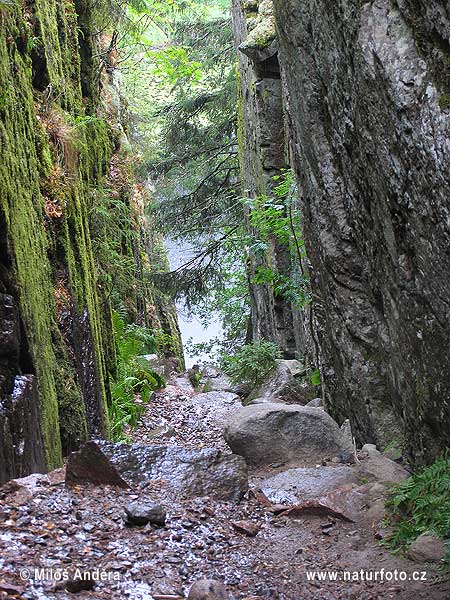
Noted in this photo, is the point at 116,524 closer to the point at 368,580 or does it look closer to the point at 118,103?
the point at 368,580

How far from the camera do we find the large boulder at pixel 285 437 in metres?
6.51

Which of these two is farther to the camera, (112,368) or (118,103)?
(118,103)

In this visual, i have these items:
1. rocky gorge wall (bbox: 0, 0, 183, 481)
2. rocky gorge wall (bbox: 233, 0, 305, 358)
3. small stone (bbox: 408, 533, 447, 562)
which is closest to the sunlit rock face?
small stone (bbox: 408, 533, 447, 562)

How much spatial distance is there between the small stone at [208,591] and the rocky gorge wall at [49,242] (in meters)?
1.76

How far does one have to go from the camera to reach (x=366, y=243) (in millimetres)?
5996

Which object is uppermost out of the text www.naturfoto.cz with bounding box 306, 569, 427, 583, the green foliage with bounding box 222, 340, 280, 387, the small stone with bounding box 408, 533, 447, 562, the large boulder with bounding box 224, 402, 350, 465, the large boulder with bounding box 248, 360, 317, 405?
the green foliage with bounding box 222, 340, 280, 387

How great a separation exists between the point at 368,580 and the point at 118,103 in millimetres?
14192

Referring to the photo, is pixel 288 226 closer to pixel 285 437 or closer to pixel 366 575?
pixel 285 437

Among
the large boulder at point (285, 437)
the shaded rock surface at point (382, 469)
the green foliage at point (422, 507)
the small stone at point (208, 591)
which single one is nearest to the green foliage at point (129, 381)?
the large boulder at point (285, 437)

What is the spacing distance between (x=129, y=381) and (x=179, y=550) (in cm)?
773

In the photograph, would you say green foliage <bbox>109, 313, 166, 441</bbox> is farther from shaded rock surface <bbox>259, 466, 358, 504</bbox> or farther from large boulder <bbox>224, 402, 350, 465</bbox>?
shaded rock surface <bbox>259, 466, 358, 504</bbox>

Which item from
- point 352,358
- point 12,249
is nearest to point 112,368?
point 352,358

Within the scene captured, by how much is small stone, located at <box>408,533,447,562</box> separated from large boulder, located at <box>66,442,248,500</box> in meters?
1.86

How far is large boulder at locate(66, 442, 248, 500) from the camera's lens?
4.86 metres
